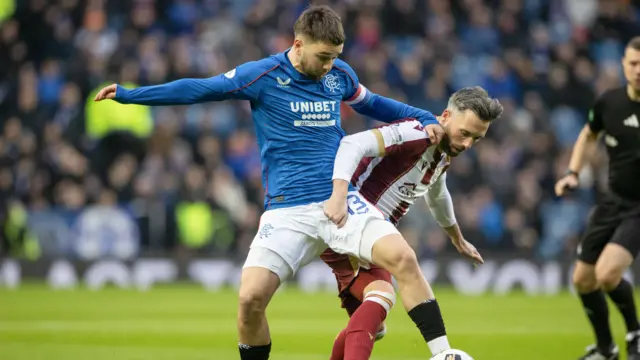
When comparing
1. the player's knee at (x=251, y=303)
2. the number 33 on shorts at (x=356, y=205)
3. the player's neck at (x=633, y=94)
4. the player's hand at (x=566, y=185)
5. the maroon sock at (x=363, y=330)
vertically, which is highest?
the player's neck at (x=633, y=94)

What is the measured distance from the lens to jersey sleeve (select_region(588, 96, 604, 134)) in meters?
8.64

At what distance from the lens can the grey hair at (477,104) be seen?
6.19 m

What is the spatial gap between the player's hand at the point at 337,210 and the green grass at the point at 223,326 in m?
2.97

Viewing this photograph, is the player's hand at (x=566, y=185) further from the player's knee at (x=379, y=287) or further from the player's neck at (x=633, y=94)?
the player's knee at (x=379, y=287)

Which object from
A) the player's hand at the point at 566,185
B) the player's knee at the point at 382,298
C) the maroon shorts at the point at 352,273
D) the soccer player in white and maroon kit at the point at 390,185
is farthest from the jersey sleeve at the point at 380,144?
the player's hand at the point at 566,185

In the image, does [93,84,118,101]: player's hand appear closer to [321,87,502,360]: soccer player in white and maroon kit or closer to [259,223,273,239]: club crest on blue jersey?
[259,223,273,239]: club crest on blue jersey

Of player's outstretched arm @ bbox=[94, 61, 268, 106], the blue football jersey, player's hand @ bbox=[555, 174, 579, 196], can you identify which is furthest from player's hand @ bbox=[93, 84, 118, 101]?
player's hand @ bbox=[555, 174, 579, 196]

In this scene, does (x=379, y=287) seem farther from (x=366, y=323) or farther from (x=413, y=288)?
(x=413, y=288)

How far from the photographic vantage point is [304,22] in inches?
239

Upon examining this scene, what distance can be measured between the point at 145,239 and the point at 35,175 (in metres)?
2.14

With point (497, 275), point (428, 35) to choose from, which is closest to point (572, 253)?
point (497, 275)

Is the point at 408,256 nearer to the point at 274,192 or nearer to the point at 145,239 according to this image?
the point at 274,192

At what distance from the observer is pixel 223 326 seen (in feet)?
37.9

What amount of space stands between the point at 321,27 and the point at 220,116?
506 inches
